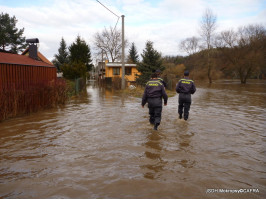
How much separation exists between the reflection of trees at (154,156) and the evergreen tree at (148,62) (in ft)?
52.7

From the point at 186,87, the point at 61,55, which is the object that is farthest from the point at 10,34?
the point at 186,87

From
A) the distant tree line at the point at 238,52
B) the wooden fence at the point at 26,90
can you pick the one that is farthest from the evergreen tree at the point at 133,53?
the wooden fence at the point at 26,90

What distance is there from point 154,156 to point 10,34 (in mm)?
40270

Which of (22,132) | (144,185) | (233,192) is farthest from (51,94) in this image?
(233,192)

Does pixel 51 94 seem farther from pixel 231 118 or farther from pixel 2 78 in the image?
pixel 231 118

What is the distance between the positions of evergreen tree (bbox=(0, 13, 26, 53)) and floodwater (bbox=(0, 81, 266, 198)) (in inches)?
1340

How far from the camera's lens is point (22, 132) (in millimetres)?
6301

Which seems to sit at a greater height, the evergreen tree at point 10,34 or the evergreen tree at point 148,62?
the evergreen tree at point 10,34

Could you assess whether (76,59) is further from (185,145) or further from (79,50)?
(185,145)

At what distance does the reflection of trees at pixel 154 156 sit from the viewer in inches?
141

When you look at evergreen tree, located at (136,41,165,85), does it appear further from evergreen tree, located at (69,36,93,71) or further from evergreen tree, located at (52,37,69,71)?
evergreen tree, located at (52,37,69,71)

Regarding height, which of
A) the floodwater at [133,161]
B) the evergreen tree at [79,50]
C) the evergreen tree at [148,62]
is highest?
the evergreen tree at [79,50]

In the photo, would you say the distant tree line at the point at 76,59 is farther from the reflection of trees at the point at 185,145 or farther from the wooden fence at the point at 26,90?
the reflection of trees at the point at 185,145

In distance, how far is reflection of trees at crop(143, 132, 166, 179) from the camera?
3.57m
